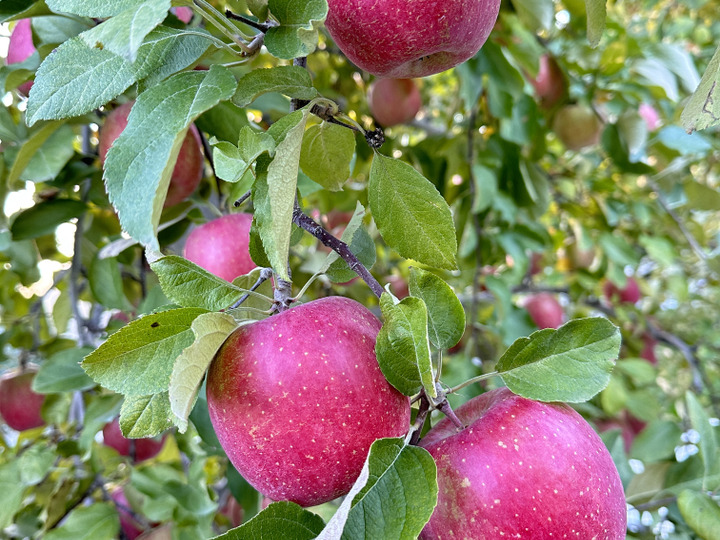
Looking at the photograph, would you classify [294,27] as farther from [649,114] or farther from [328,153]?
[649,114]

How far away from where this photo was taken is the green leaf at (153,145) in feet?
1.11

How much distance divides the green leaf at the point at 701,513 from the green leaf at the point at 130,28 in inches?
29.7

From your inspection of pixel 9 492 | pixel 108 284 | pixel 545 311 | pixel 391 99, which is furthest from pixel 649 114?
pixel 9 492

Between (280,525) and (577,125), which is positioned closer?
(280,525)

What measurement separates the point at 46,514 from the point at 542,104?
54.3 inches

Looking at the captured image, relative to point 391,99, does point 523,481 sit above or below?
above

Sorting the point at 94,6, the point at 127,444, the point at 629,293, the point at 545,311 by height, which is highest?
the point at 94,6

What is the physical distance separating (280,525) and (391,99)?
105 centimetres

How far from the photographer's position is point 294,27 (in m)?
0.43

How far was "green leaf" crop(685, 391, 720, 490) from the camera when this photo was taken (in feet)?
2.53

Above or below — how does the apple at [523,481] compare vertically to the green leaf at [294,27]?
below

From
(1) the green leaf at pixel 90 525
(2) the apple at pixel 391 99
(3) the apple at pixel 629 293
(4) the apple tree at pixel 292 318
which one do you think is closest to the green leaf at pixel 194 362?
(4) the apple tree at pixel 292 318

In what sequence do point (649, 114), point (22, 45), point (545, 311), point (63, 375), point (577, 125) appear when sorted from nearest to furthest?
point (22, 45) → point (63, 375) → point (577, 125) → point (649, 114) → point (545, 311)

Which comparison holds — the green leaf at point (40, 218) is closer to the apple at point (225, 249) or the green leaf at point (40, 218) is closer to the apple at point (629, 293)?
the apple at point (225, 249)
